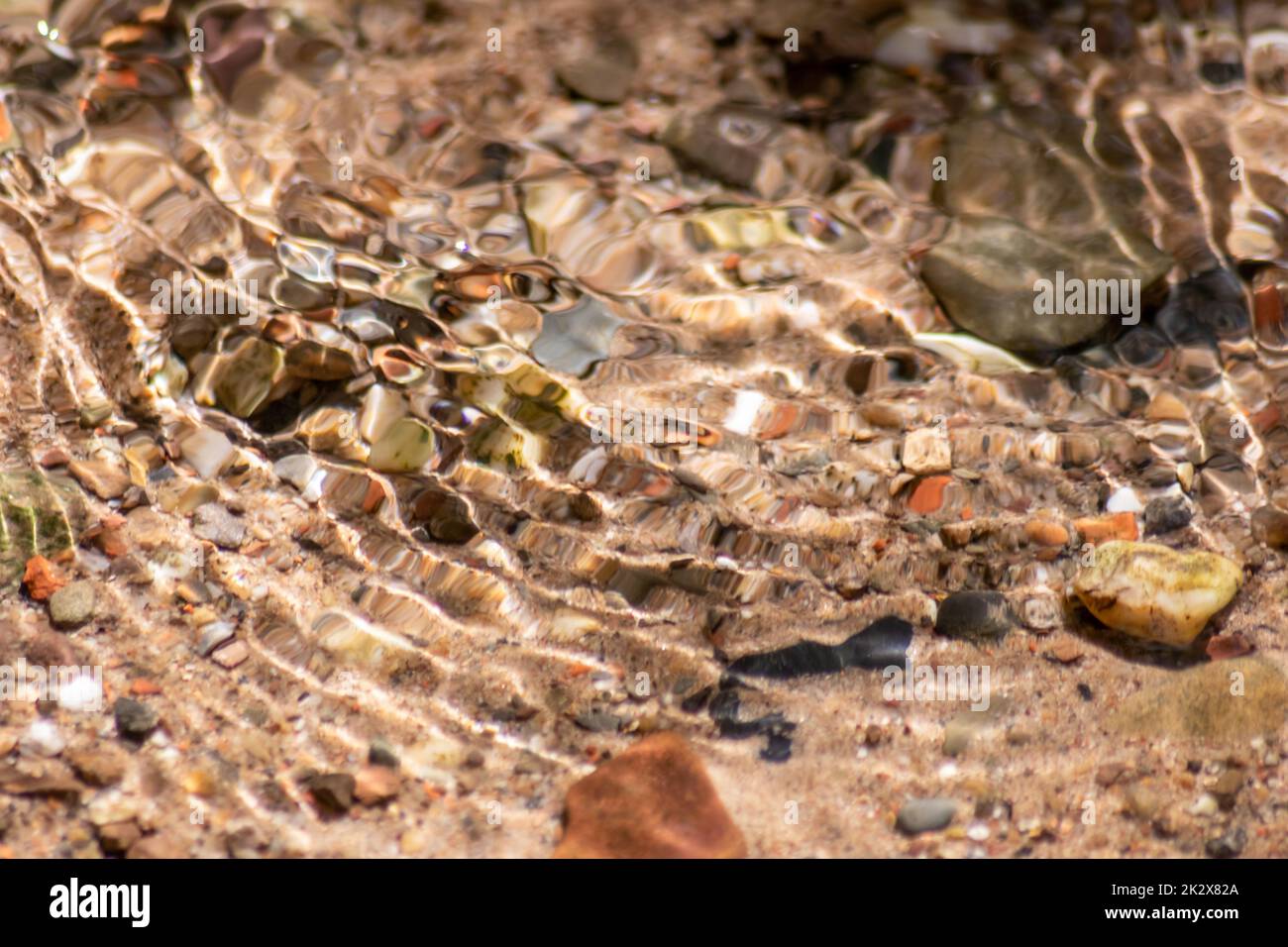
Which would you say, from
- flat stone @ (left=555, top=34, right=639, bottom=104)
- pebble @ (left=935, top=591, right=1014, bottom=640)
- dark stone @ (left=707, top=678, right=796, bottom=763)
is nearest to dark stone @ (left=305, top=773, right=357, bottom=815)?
dark stone @ (left=707, top=678, right=796, bottom=763)

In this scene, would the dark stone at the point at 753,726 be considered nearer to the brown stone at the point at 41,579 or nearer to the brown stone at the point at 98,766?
the brown stone at the point at 98,766

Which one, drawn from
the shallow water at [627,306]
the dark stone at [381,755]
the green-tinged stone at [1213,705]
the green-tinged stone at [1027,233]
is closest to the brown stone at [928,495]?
the shallow water at [627,306]

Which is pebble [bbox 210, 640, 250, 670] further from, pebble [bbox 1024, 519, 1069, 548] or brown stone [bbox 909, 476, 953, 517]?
pebble [bbox 1024, 519, 1069, 548]

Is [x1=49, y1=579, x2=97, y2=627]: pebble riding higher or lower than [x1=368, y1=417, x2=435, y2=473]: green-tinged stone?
lower

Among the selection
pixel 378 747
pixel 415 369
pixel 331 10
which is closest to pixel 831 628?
pixel 378 747

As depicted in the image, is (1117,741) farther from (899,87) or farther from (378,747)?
(899,87)

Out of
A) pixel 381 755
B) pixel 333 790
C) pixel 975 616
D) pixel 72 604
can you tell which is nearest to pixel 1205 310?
pixel 975 616
